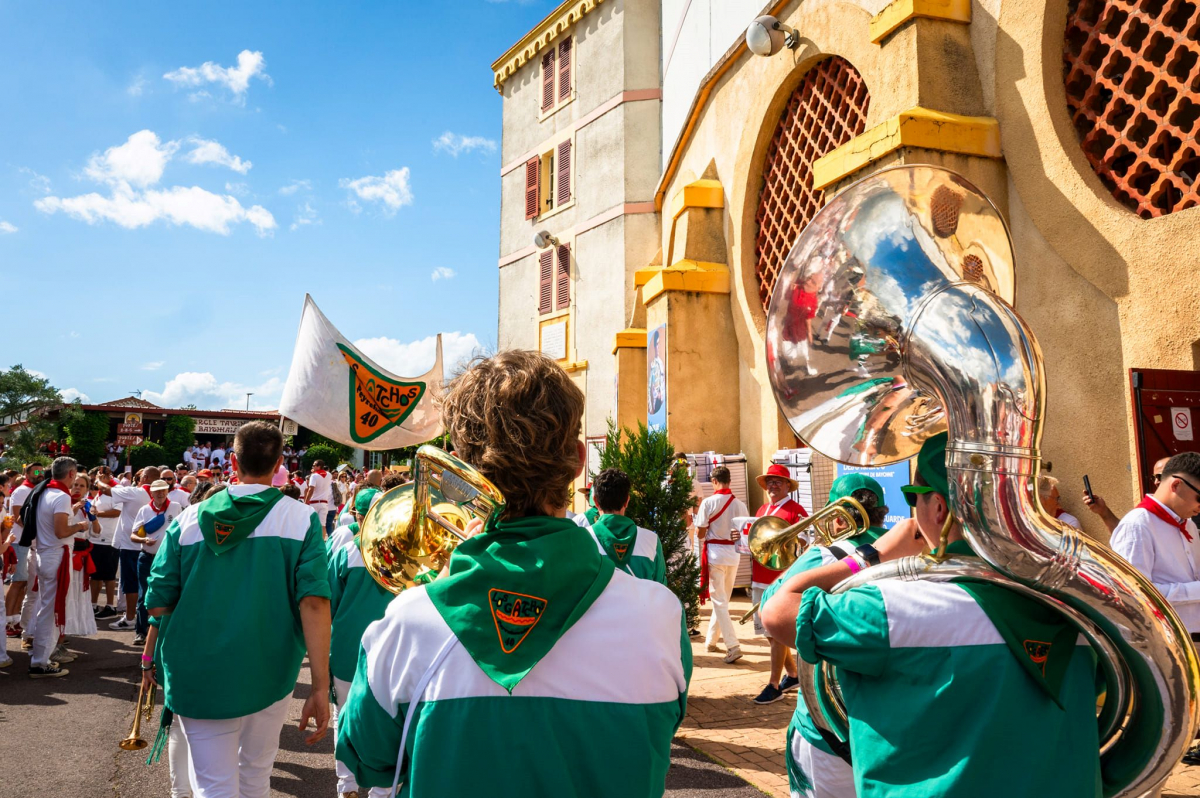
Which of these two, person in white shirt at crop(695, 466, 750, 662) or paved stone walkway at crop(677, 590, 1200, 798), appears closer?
paved stone walkway at crop(677, 590, 1200, 798)

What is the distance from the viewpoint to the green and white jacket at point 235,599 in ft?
10.8

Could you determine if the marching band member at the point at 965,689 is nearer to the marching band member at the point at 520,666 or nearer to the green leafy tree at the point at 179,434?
the marching band member at the point at 520,666

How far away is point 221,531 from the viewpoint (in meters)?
3.43

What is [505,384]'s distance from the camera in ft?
5.29

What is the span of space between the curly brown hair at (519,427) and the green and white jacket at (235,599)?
7.31 ft

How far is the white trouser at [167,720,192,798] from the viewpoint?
3770 millimetres

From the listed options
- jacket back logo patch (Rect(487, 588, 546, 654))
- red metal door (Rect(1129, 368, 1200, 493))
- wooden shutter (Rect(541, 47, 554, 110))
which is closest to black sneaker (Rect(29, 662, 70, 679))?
jacket back logo patch (Rect(487, 588, 546, 654))

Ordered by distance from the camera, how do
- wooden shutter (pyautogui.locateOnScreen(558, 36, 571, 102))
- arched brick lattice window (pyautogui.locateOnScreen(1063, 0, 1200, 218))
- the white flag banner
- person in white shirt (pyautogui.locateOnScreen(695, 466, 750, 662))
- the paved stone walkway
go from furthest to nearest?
wooden shutter (pyautogui.locateOnScreen(558, 36, 571, 102)), person in white shirt (pyautogui.locateOnScreen(695, 466, 750, 662)), arched brick lattice window (pyautogui.locateOnScreen(1063, 0, 1200, 218)), the white flag banner, the paved stone walkway

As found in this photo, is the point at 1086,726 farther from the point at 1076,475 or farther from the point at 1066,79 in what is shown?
the point at 1066,79

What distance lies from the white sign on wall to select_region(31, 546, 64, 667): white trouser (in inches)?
394

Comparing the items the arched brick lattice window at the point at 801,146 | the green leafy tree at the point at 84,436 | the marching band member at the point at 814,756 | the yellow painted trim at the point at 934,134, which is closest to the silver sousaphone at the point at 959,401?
the marching band member at the point at 814,756

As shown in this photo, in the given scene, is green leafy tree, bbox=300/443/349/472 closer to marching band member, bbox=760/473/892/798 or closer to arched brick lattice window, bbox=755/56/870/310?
arched brick lattice window, bbox=755/56/870/310

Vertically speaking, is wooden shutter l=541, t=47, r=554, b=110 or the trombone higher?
wooden shutter l=541, t=47, r=554, b=110


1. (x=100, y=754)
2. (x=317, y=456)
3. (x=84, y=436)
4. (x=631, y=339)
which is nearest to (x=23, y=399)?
(x=84, y=436)
